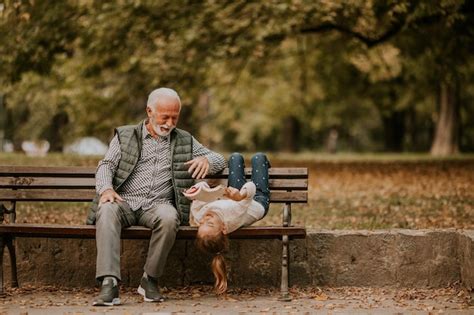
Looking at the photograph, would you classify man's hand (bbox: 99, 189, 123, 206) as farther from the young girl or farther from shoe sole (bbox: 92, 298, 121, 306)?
shoe sole (bbox: 92, 298, 121, 306)

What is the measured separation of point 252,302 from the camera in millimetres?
6020

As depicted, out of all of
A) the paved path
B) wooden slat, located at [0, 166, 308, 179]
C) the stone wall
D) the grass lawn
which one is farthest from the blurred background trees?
the paved path

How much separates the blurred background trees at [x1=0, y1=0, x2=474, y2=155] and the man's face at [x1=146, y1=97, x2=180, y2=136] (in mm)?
5871

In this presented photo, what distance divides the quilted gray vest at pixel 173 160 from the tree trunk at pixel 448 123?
1877cm

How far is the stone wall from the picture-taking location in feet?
21.4

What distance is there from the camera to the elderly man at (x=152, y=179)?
5828mm

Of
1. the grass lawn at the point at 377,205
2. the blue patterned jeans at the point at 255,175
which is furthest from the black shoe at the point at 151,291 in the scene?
the grass lawn at the point at 377,205

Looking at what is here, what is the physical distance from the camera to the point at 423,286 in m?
6.52

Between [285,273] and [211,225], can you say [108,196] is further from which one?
[285,273]

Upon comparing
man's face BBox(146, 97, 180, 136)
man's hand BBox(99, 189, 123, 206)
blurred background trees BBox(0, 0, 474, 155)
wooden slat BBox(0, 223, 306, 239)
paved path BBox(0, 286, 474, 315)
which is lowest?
paved path BBox(0, 286, 474, 315)

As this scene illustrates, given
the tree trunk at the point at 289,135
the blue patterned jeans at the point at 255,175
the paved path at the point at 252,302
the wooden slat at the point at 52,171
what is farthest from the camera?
the tree trunk at the point at 289,135

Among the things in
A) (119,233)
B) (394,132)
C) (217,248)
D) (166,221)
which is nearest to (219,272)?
(217,248)

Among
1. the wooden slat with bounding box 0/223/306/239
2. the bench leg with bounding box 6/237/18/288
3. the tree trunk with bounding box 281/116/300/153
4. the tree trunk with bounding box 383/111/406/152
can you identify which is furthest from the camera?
the tree trunk with bounding box 281/116/300/153

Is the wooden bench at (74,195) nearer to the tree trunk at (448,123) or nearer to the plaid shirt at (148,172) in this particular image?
the plaid shirt at (148,172)
